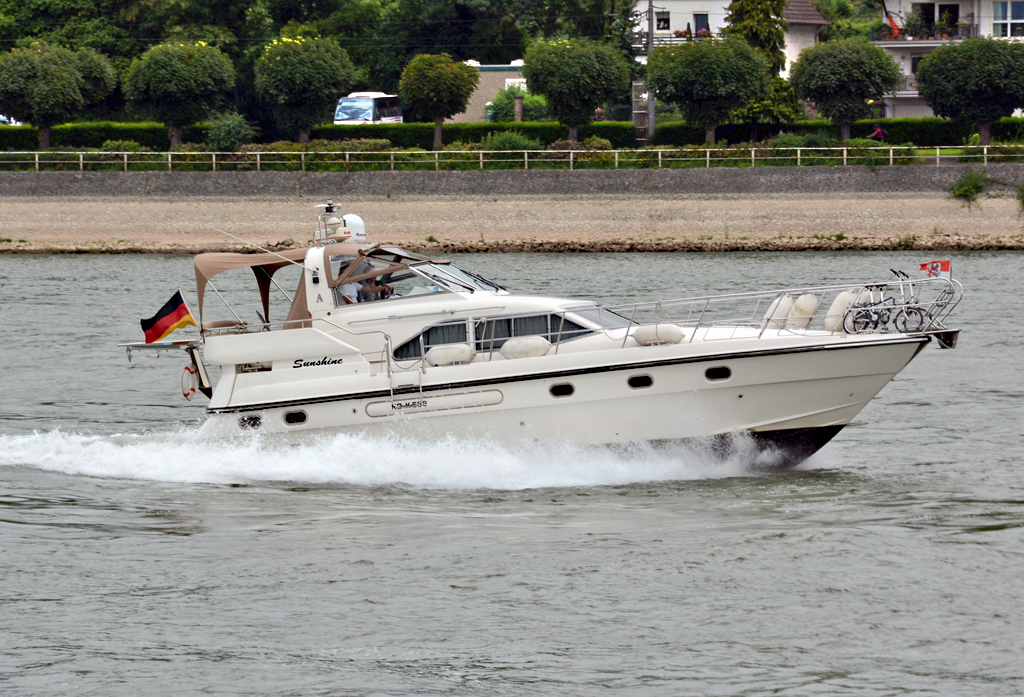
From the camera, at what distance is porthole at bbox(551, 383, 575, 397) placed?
12836 mm

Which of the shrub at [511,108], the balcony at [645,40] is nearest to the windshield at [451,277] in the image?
the shrub at [511,108]

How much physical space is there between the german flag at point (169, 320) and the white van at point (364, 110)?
4770 cm

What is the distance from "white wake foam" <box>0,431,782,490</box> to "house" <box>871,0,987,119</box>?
5508 cm

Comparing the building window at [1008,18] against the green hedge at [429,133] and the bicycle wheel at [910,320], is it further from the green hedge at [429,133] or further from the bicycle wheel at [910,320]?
the bicycle wheel at [910,320]

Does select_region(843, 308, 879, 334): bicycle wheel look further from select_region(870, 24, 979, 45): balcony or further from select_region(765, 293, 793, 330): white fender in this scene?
select_region(870, 24, 979, 45): balcony

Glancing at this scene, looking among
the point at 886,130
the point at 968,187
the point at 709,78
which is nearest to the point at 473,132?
the point at 709,78

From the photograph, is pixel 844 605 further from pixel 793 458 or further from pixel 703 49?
pixel 703 49

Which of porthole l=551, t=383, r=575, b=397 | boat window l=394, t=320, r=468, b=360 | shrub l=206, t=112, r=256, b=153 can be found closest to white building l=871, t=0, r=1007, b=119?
shrub l=206, t=112, r=256, b=153

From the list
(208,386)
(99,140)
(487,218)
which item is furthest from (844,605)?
(99,140)

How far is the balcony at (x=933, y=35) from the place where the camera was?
210ft

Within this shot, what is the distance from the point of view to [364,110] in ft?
201

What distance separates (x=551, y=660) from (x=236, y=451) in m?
5.71

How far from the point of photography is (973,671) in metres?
8.76

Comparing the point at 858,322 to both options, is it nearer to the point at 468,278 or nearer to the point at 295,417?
the point at 468,278
